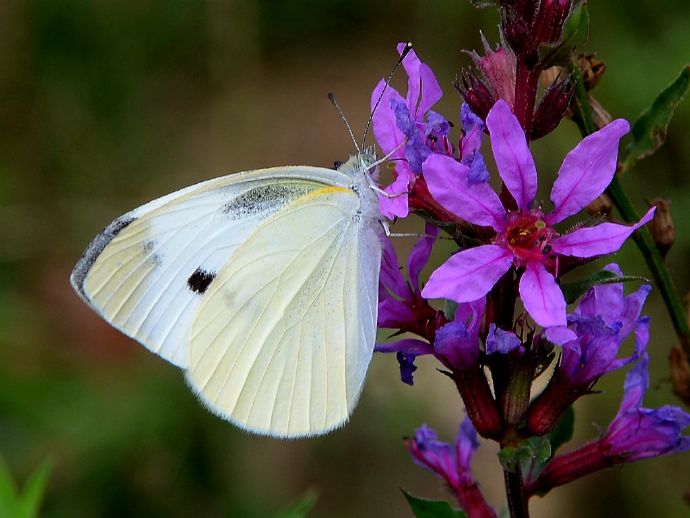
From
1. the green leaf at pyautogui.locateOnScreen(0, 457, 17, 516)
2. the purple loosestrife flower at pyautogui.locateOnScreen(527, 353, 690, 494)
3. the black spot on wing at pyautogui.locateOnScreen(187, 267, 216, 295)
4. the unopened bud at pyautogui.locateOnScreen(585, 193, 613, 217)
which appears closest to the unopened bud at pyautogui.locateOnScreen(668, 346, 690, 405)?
the purple loosestrife flower at pyautogui.locateOnScreen(527, 353, 690, 494)

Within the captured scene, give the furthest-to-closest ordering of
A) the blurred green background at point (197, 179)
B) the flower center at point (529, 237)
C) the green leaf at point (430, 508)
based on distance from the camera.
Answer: the blurred green background at point (197, 179) → the green leaf at point (430, 508) → the flower center at point (529, 237)

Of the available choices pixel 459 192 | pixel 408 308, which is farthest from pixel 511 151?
pixel 408 308

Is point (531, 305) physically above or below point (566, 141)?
below

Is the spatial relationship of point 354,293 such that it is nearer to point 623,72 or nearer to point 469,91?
point 469,91

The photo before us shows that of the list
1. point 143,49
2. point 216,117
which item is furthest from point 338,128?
point 143,49

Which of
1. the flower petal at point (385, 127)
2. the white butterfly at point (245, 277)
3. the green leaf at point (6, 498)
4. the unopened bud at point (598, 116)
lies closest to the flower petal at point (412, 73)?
the flower petal at point (385, 127)

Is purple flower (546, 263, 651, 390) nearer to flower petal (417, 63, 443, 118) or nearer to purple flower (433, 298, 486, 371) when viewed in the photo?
purple flower (433, 298, 486, 371)

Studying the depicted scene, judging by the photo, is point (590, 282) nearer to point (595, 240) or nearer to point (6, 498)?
point (595, 240)

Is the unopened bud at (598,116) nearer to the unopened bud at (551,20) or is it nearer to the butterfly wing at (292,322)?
the unopened bud at (551,20)

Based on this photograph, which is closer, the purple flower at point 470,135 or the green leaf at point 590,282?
the green leaf at point 590,282
